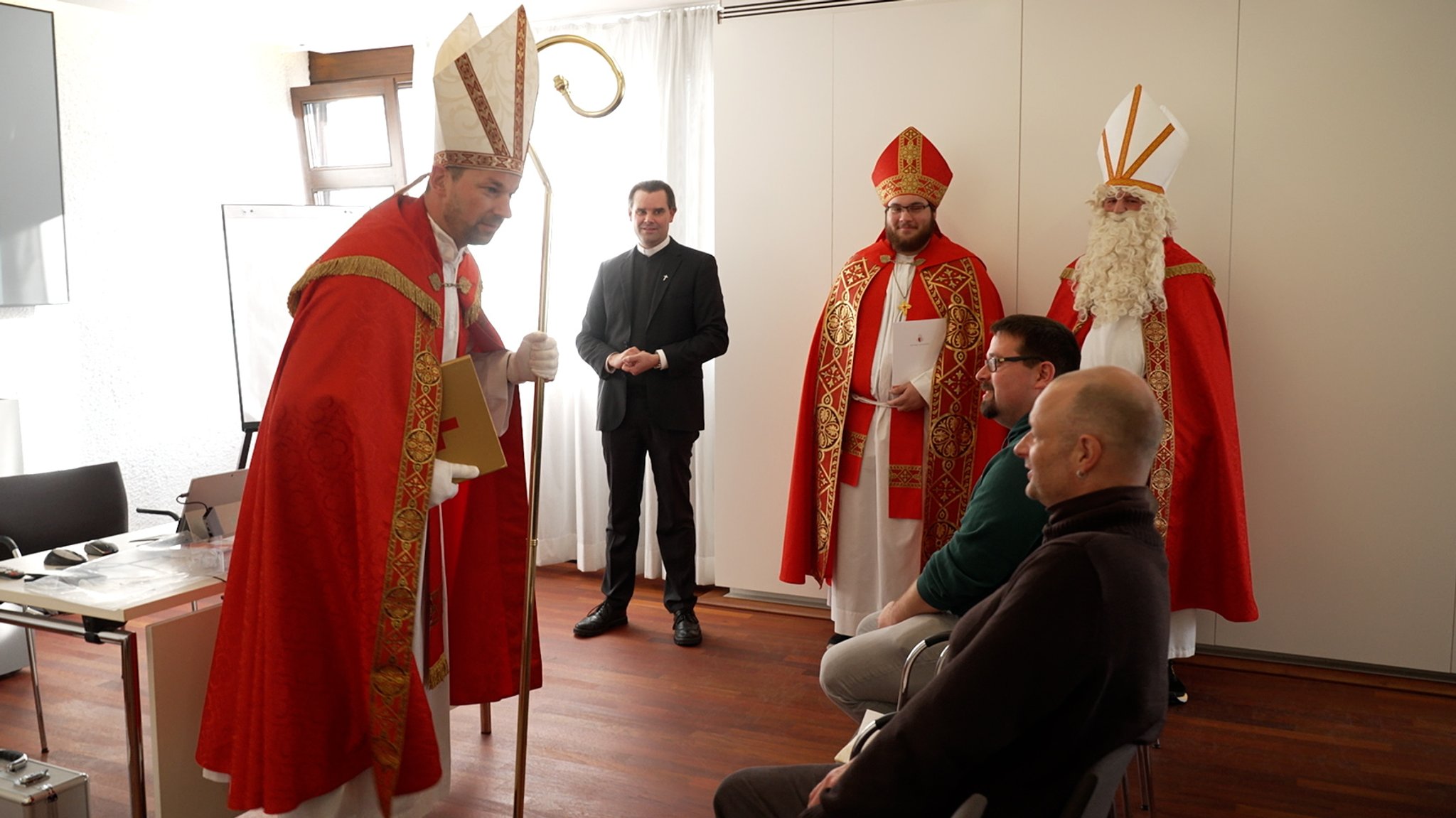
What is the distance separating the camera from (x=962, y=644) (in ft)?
5.63

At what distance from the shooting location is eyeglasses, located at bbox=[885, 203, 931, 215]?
386 cm

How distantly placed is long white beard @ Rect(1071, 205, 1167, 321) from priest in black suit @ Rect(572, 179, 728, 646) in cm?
143

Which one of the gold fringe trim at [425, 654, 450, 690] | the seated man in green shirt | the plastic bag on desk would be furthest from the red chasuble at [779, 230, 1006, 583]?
the plastic bag on desk

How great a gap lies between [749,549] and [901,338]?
1.30m

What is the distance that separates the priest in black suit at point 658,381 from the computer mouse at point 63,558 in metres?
1.98

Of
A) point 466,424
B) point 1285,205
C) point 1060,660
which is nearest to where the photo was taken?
point 1060,660

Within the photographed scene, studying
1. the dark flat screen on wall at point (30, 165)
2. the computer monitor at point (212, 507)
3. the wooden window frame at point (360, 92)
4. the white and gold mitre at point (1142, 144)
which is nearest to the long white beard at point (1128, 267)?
the white and gold mitre at point (1142, 144)

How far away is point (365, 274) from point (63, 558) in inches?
44.4

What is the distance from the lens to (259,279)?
4742 mm

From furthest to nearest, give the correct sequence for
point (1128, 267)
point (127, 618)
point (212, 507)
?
point (1128, 267)
point (212, 507)
point (127, 618)

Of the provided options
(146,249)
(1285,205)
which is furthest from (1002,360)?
(146,249)

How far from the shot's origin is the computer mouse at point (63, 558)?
260 cm

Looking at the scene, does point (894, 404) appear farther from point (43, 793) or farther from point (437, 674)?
point (43, 793)

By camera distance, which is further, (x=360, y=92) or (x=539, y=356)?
(x=360, y=92)
